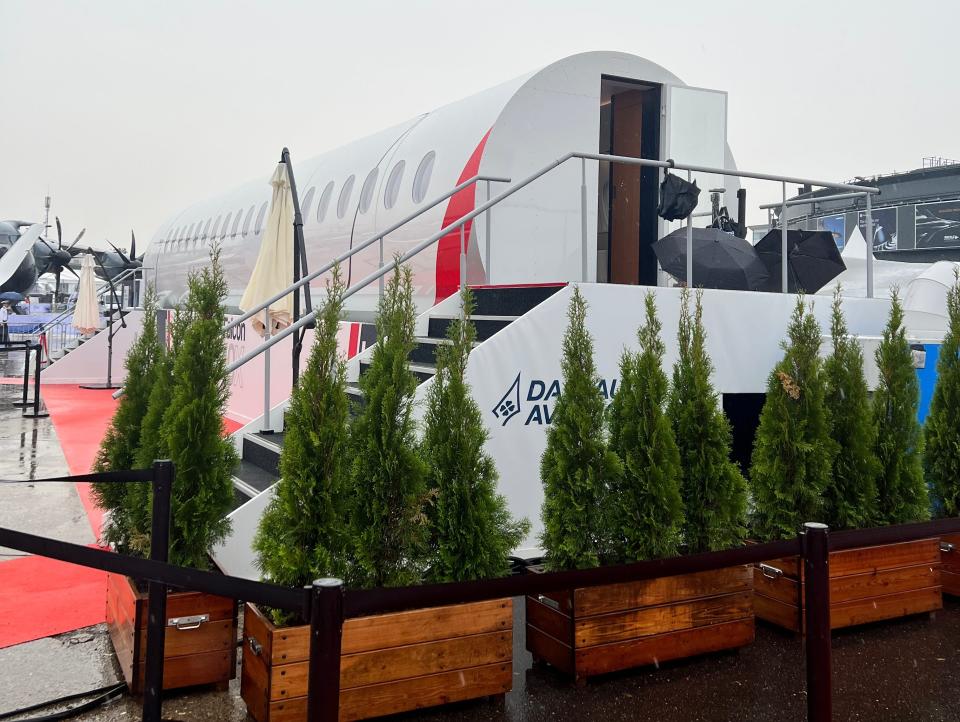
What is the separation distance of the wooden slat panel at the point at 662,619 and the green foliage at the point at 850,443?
3.78 feet

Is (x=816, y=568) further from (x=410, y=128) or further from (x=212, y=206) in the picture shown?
(x=212, y=206)

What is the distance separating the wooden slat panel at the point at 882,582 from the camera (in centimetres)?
501

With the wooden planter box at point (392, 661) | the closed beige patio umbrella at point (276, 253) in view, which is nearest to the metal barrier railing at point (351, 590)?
the wooden planter box at point (392, 661)

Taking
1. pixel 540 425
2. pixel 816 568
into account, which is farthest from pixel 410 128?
pixel 816 568

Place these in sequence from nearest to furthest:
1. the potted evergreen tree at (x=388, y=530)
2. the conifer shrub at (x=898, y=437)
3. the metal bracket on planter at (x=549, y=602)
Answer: the potted evergreen tree at (x=388, y=530) → the metal bracket on planter at (x=549, y=602) → the conifer shrub at (x=898, y=437)

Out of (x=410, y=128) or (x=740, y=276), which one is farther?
(x=410, y=128)

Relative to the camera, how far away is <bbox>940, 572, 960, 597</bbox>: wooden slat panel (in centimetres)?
573

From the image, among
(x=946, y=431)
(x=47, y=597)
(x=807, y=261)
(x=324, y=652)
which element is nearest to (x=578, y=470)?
(x=324, y=652)

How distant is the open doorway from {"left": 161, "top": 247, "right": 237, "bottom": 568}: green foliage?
5.93 m

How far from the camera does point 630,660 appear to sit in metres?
4.34

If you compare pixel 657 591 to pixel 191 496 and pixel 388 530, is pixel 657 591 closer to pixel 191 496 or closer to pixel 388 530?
pixel 388 530

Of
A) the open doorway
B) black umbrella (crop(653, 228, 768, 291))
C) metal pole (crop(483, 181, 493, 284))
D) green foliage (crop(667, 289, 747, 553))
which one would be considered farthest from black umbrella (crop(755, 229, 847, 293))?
green foliage (crop(667, 289, 747, 553))

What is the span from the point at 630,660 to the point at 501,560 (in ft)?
2.75

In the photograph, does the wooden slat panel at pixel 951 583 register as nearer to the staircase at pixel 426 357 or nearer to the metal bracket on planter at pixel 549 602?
the metal bracket on planter at pixel 549 602
